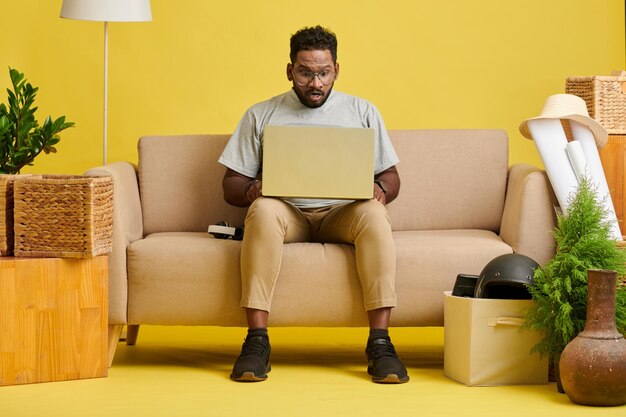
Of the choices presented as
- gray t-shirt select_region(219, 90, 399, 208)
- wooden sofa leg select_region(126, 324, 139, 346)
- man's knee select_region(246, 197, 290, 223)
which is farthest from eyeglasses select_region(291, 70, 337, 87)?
wooden sofa leg select_region(126, 324, 139, 346)

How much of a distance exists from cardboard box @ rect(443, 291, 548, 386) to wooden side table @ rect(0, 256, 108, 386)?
1.05 m

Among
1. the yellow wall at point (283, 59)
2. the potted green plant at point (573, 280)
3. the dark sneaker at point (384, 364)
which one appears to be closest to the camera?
the potted green plant at point (573, 280)

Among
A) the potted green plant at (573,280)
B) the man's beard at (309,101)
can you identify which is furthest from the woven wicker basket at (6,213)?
the potted green plant at (573,280)

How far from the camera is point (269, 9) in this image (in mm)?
4770

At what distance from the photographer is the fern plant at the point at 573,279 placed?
10.4 feet

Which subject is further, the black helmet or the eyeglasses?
the eyeglasses

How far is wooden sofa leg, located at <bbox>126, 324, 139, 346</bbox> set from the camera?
13.3 ft

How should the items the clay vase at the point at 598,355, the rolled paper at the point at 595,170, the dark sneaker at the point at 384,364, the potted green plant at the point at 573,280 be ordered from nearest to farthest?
the clay vase at the point at 598,355 → the potted green plant at the point at 573,280 → the dark sneaker at the point at 384,364 → the rolled paper at the point at 595,170

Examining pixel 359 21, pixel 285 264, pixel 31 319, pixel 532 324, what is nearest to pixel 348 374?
pixel 285 264

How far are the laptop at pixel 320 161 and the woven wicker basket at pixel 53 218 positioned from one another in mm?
545

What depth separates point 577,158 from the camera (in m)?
3.52

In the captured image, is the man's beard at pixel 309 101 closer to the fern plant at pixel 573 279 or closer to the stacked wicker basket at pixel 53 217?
the stacked wicker basket at pixel 53 217

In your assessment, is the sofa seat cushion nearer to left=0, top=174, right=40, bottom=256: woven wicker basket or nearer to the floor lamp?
left=0, top=174, right=40, bottom=256: woven wicker basket

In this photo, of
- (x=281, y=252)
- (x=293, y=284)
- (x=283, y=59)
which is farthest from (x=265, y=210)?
(x=283, y=59)
